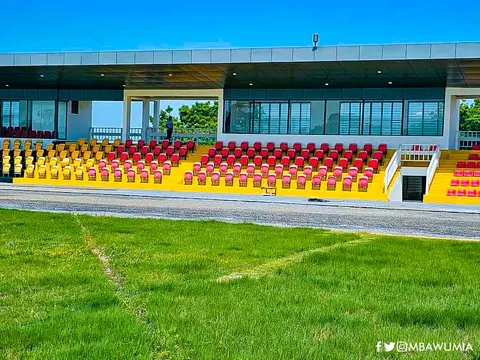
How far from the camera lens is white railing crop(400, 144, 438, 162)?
106 ft

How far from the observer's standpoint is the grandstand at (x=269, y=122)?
29578 mm

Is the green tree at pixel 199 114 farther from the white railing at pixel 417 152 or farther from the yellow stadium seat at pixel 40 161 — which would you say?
the white railing at pixel 417 152

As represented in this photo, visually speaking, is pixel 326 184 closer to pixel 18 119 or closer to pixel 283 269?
pixel 283 269

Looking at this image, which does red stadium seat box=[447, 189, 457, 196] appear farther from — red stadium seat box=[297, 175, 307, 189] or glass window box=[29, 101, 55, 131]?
glass window box=[29, 101, 55, 131]

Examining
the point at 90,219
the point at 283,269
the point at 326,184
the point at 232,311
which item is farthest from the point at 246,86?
the point at 232,311

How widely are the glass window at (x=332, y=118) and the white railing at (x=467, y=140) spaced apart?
661 centimetres

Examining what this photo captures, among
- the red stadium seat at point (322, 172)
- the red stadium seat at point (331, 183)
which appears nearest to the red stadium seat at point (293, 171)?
the red stadium seat at point (322, 172)

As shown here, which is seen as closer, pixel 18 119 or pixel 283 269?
pixel 283 269

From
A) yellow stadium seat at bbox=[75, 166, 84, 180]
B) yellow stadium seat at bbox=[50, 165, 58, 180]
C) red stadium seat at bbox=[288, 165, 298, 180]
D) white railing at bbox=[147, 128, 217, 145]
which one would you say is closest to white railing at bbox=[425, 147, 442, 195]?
red stadium seat at bbox=[288, 165, 298, 180]

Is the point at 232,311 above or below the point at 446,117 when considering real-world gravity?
below

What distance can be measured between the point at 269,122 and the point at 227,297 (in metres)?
33.1

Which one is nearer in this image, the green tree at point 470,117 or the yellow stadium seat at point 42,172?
the yellow stadium seat at point 42,172

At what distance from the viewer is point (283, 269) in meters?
8.47

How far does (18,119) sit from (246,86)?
16.7 metres
